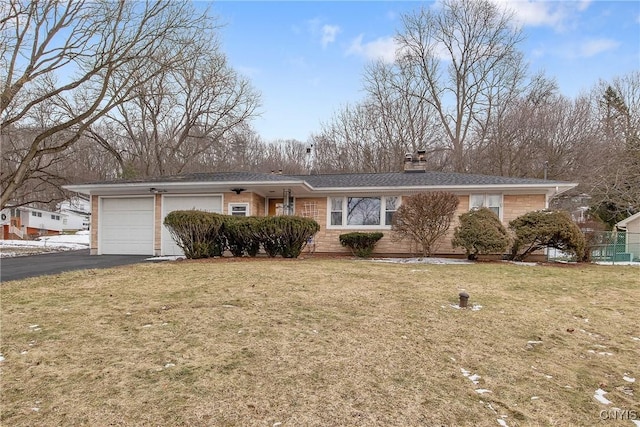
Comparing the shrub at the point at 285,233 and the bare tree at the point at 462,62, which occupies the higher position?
the bare tree at the point at 462,62

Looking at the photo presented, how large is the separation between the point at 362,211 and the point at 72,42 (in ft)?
42.4

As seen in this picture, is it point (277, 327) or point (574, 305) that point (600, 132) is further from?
point (277, 327)

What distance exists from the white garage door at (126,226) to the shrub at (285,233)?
5386 mm

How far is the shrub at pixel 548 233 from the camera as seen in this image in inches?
419

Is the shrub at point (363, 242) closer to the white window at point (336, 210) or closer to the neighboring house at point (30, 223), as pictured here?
the white window at point (336, 210)

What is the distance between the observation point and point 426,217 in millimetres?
11391

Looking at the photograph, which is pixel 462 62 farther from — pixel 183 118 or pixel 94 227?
pixel 94 227

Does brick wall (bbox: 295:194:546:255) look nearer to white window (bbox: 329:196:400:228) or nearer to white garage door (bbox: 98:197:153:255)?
white window (bbox: 329:196:400:228)

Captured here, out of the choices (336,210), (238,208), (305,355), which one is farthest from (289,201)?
(305,355)

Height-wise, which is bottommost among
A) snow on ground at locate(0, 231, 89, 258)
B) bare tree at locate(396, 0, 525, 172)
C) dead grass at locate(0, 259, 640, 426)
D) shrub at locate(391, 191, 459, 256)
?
snow on ground at locate(0, 231, 89, 258)

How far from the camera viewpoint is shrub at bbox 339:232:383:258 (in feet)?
42.7

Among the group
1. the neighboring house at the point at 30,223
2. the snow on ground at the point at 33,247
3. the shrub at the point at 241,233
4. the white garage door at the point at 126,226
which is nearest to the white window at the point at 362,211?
the shrub at the point at 241,233

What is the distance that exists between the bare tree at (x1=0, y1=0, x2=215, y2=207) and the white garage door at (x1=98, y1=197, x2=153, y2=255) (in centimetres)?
472

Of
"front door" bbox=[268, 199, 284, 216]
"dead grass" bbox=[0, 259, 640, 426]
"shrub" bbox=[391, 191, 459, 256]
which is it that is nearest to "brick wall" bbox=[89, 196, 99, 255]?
"front door" bbox=[268, 199, 284, 216]
